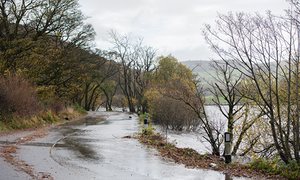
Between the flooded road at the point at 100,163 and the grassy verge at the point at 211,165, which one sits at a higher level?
the grassy verge at the point at 211,165

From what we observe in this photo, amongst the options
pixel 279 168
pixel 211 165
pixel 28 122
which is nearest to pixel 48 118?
pixel 28 122

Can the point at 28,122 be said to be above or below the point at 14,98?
below

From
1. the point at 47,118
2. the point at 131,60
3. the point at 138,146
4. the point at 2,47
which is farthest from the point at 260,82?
the point at 131,60

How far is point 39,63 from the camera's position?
34344mm

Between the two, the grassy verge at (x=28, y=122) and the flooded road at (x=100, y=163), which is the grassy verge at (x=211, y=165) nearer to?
the flooded road at (x=100, y=163)

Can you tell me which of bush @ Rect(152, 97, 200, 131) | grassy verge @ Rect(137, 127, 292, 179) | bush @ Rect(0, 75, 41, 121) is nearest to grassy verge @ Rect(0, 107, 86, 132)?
bush @ Rect(0, 75, 41, 121)

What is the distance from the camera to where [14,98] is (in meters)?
24.0

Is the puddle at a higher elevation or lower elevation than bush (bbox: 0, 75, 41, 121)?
lower

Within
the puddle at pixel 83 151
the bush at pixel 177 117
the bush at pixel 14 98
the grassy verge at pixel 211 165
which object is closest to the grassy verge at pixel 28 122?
the bush at pixel 14 98

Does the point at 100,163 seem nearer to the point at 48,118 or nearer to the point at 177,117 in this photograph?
the point at 48,118

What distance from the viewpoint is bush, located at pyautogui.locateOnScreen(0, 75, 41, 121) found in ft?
76.2

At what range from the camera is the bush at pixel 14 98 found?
76.2ft

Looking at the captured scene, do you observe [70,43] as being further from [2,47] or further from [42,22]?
[2,47]

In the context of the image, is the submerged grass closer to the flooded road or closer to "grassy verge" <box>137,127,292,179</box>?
"grassy verge" <box>137,127,292,179</box>
